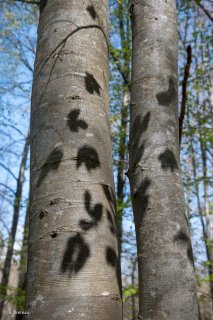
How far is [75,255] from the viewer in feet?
4.49

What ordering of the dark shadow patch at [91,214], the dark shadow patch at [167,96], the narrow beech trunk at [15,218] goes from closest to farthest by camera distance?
the dark shadow patch at [91,214]
the dark shadow patch at [167,96]
the narrow beech trunk at [15,218]

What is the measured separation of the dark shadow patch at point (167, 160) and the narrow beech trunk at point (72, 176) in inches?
9.2

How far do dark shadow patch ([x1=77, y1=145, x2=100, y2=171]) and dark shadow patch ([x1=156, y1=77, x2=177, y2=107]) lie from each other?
0.44 meters

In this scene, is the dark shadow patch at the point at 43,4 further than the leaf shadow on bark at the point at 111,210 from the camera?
Yes

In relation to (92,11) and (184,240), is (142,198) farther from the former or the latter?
(92,11)

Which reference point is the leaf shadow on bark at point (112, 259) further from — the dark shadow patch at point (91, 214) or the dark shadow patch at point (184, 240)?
the dark shadow patch at point (184, 240)

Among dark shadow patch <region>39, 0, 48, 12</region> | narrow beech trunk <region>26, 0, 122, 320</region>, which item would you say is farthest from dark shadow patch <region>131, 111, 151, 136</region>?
dark shadow patch <region>39, 0, 48, 12</region>

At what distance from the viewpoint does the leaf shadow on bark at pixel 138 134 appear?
1.74 meters

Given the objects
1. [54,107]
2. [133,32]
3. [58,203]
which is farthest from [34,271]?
[133,32]

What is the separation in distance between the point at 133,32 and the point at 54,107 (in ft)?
2.43

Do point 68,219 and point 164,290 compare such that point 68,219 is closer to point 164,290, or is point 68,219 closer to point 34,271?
point 34,271

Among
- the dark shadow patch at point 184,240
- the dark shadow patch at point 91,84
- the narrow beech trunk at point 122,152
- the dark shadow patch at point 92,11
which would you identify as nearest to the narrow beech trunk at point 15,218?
the narrow beech trunk at point 122,152

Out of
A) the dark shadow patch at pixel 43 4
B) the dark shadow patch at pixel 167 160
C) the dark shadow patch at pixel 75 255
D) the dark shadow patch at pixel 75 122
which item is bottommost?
the dark shadow patch at pixel 75 255

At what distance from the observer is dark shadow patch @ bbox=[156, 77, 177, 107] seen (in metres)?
1.79
